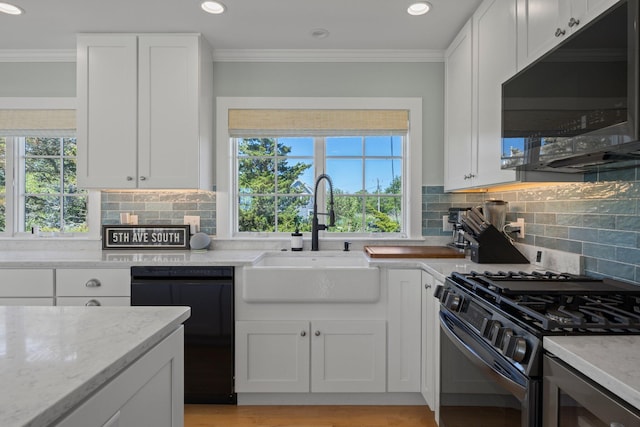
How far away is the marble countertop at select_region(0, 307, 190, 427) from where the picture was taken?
0.58 meters

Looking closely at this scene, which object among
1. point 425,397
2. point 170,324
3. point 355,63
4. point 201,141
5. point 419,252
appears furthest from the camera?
point 355,63

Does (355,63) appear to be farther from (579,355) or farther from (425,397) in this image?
(579,355)

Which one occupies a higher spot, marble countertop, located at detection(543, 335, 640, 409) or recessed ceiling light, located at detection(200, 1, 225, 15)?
recessed ceiling light, located at detection(200, 1, 225, 15)

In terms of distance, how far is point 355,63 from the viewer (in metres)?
2.91

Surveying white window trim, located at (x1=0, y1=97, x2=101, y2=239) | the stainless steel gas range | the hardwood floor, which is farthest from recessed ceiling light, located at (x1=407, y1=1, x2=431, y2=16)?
white window trim, located at (x1=0, y1=97, x2=101, y2=239)

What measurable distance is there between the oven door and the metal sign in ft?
6.56

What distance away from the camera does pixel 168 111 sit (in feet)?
8.54

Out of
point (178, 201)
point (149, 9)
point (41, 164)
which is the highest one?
point (149, 9)

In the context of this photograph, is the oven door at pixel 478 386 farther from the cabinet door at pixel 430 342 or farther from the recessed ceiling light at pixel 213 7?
the recessed ceiling light at pixel 213 7

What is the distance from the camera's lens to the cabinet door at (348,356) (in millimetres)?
2287

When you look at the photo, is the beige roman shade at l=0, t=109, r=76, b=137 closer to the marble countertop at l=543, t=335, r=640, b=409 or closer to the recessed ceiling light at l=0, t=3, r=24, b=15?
the recessed ceiling light at l=0, t=3, r=24, b=15

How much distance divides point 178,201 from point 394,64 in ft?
6.53

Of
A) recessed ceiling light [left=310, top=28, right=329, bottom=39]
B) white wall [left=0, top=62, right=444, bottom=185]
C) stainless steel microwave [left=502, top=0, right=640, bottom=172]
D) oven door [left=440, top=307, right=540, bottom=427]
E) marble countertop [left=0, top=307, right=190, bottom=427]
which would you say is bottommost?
oven door [left=440, top=307, right=540, bottom=427]

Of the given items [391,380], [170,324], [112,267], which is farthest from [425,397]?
[112,267]
